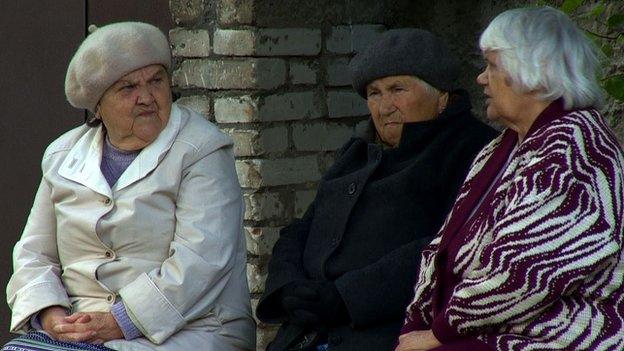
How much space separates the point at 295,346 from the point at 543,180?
1.16 m

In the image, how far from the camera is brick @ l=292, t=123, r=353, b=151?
487 centimetres

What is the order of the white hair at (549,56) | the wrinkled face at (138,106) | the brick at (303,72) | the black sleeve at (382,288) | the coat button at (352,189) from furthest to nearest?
1. the brick at (303,72)
2. the wrinkled face at (138,106)
3. the coat button at (352,189)
4. the black sleeve at (382,288)
5. the white hair at (549,56)

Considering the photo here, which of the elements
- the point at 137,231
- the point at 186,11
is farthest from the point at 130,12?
the point at 137,231

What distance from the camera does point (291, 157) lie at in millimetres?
4840

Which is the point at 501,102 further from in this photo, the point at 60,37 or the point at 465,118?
the point at 60,37

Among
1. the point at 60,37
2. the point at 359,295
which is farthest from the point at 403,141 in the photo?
the point at 60,37

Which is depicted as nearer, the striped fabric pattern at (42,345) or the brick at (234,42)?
the striped fabric pattern at (42,345)

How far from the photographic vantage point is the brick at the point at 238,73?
4.73 meters

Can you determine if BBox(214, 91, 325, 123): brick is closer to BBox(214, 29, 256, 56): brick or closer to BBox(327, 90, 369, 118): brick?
BBox(327, 90, 369, 118): brick

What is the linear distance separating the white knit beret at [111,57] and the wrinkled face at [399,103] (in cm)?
Answer: 72

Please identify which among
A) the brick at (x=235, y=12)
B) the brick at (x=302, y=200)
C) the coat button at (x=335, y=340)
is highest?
the brick at (x=235, y=12)

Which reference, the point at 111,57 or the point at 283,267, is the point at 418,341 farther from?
the point at 111,57

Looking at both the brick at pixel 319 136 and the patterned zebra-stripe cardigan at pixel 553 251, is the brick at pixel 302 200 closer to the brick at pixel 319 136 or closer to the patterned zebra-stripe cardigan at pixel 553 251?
the brick at pixel 319 136

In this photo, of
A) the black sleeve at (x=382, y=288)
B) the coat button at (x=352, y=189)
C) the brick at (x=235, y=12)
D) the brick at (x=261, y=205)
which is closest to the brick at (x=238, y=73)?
the brick at (x=235, y=12)
